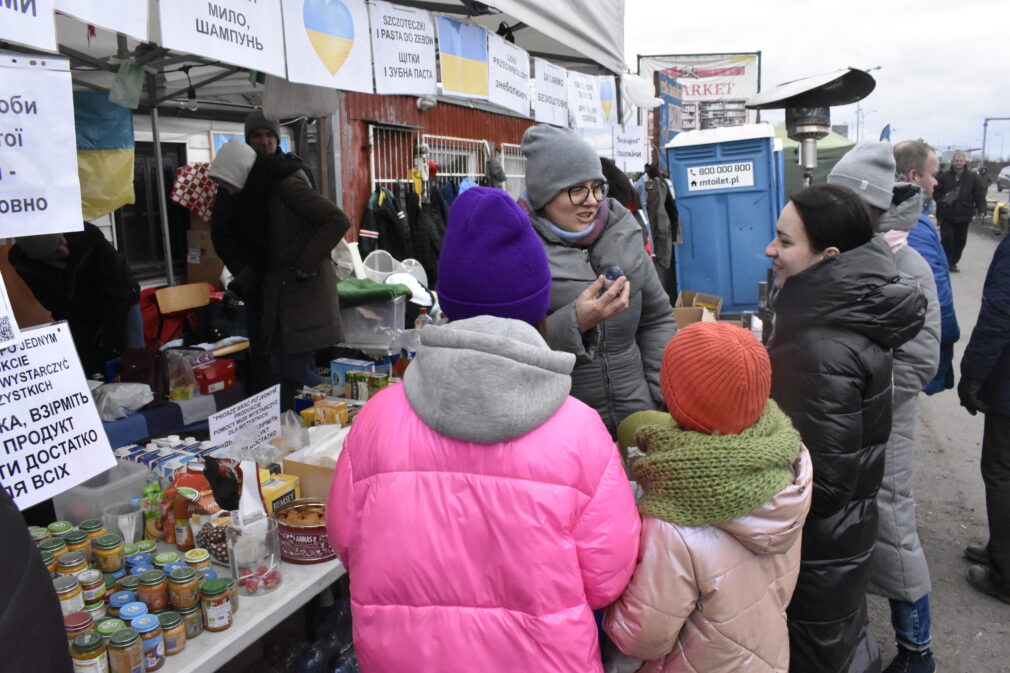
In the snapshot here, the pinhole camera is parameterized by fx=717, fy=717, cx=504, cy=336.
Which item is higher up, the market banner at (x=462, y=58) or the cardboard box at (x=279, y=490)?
the market banner at (x=462, y=58)

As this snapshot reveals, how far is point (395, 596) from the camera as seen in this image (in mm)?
1323

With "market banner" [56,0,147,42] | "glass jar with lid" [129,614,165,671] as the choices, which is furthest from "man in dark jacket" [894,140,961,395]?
"glass jar with lid" [129,614,165,671]

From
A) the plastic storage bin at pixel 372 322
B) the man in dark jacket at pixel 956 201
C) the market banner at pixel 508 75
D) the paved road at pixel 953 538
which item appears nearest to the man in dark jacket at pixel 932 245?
the paved road at pixel 953 538

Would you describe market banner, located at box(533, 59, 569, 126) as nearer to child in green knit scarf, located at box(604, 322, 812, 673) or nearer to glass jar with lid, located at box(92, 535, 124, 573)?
child in green knit scarf, located at box(604, 322, 812, 673)

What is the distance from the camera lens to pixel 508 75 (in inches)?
159

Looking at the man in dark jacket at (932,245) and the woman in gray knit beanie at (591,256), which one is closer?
the woman in gray knit beanie at (591,256)

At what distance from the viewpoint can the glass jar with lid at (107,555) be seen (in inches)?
72.6

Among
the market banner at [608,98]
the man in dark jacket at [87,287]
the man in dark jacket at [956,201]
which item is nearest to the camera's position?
the man in dark jacket at [87,287]

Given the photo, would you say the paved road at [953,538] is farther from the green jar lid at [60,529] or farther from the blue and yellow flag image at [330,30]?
the blue and yellow flag image at [330,30]

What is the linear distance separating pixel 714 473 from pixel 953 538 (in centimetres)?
350

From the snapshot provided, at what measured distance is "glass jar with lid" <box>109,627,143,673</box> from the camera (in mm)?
1516

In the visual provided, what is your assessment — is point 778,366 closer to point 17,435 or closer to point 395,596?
point 395,596

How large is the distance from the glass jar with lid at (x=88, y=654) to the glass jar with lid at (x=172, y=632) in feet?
0.45

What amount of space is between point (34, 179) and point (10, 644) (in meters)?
1.29
